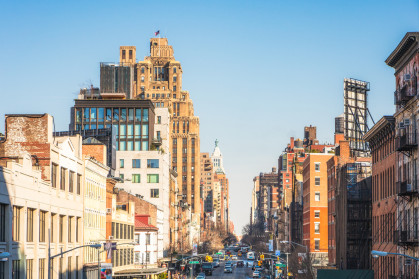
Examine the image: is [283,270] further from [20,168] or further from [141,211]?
[20,168]

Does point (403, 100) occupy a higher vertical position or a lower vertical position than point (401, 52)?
lower

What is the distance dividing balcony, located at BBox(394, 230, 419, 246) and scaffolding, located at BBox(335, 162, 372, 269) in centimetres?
2954

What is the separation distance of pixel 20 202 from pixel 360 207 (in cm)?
5007

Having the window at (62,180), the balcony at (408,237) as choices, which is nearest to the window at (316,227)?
the balcony at (408,237)

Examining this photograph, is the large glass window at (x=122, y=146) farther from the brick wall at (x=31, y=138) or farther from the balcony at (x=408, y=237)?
the balcony at (x=408, y=237)

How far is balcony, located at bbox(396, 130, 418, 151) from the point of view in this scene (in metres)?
59.7

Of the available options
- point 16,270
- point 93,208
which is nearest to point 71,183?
point 93,208

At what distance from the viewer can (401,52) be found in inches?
2442

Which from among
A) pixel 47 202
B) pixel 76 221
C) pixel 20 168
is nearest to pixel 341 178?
pixel 76 221

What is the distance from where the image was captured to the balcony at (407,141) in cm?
5972

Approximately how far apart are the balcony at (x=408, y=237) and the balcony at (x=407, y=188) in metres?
2.81

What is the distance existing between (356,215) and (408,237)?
32.0 metres

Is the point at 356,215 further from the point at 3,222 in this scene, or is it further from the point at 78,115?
the point at 78,115

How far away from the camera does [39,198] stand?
60250 millimetres
